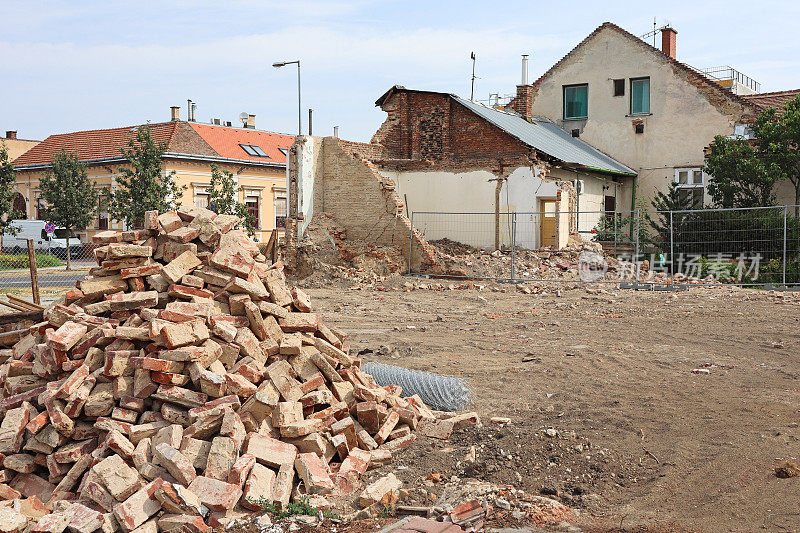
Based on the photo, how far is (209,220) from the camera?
7371 millimetres

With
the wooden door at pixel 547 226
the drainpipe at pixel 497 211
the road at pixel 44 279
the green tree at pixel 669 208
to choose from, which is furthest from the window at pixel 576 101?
the road at pixel 44 279

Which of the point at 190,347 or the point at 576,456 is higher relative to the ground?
the point at 190,347

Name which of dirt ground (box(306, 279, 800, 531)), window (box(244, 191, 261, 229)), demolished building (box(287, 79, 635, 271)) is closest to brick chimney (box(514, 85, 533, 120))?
demolished building (box(287, 79, 635, 271))

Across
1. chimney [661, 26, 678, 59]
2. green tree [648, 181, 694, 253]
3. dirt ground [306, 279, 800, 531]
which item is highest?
chimney [661, 26, 678, 59]

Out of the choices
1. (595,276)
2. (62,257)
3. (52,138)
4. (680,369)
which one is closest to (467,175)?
(595,276)

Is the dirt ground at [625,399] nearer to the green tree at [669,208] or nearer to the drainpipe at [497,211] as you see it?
the green tree at [669,208]

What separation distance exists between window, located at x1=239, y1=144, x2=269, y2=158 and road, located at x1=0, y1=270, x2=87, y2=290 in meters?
15.4

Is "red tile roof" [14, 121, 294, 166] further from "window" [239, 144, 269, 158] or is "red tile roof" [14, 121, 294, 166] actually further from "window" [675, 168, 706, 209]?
"window" [675, 168, 706, 209]

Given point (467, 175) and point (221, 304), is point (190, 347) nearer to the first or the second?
point (221, 304)

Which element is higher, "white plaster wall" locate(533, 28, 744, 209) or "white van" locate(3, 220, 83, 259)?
"white plaster wall" locate(533, 28, 744, 209)

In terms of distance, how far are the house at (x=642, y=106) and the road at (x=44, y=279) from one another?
1961cm

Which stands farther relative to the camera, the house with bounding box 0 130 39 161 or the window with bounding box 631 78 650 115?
the house with bounding box 0 130 39 161

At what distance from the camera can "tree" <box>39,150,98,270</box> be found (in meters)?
30.2

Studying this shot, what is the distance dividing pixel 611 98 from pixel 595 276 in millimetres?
13243
